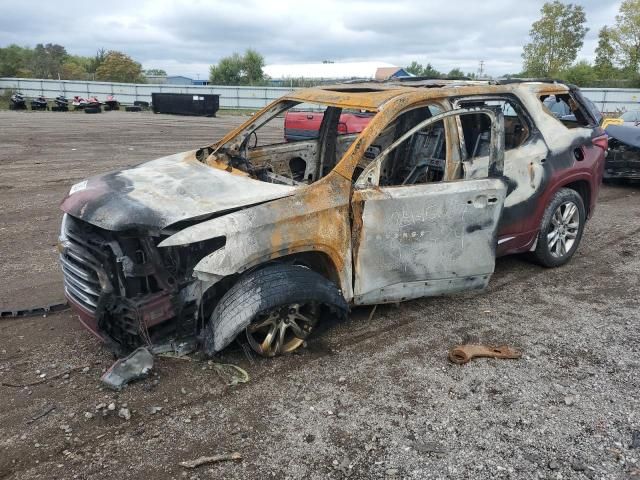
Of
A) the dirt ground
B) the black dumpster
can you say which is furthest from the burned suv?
the black dumpster

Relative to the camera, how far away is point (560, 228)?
209 inches

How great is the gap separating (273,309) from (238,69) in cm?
6379

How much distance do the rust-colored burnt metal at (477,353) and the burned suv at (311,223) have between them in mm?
549

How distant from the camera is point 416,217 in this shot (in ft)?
12.7

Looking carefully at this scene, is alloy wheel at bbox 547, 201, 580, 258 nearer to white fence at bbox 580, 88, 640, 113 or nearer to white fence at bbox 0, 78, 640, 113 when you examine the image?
white fence at bbox 580, 88, 640, 113

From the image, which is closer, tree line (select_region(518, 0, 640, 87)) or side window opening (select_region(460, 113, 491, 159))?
side window opening (select_region(460, 113, 491, 159))

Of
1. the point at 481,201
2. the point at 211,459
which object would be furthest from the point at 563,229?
the point at 211,459

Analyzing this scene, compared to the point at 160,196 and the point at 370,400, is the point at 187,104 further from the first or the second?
the point at 370,400

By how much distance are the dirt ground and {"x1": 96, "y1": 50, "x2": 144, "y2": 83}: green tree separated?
207 ft

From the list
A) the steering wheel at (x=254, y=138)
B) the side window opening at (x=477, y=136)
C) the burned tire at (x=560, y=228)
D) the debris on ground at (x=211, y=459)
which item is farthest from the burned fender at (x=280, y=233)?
the burned tire at (x=560, y=228)

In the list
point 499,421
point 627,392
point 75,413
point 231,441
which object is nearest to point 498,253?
point 627,392

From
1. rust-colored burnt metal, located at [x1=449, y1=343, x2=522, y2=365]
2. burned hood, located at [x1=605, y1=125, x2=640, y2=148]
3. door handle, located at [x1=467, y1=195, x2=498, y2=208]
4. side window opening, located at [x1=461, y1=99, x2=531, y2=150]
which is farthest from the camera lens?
burned hood, located at [x1=605, y1=125, x2=640, y2=148]

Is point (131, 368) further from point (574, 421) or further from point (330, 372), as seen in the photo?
point (574, 421)

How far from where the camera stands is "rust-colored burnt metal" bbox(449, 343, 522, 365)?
3.69 meters
